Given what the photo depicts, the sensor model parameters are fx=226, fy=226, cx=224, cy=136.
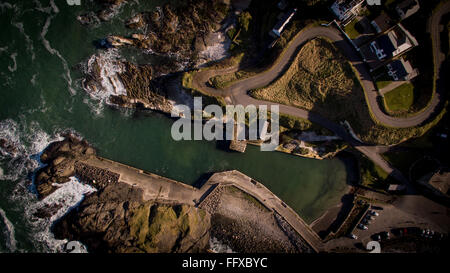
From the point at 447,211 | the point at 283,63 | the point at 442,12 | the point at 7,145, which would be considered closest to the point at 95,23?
the point at 7,145

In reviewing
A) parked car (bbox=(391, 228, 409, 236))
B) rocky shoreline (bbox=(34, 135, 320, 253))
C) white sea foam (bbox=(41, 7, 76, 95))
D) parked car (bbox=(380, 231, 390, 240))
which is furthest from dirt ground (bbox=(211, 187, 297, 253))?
white sea foam (bbox=(41, 7, 76, 95))

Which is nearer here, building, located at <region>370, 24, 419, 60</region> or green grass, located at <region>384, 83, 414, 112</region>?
building, located at <region>370, 24, 419, 60</region>

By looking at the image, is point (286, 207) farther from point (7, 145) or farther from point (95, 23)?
point (7, 145)

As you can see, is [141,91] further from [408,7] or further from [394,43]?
[408,7]

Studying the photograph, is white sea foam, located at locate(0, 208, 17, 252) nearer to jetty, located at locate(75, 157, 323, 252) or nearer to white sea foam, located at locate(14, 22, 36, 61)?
jetty, located at locate(75, 157, 323, 252)

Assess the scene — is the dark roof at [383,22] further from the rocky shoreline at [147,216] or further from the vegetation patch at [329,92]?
the rocky shoreline at [147,216]

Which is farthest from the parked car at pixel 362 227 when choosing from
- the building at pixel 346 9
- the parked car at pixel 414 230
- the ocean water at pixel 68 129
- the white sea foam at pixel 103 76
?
the white sea foam at pixel 103 76
